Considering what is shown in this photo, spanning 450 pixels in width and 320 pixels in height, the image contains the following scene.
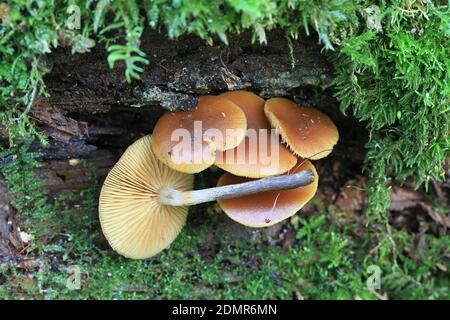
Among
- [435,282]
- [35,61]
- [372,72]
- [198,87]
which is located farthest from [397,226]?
[35,61]

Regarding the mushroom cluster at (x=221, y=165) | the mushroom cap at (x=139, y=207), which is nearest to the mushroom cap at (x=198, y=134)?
the mushroom cluster at (x=221, y=165)

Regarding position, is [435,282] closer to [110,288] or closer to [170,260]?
[170,260]

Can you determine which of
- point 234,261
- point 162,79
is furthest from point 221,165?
point 234,261

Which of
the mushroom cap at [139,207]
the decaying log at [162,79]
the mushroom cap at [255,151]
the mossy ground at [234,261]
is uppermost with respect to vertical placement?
the decaying log at [162,79]

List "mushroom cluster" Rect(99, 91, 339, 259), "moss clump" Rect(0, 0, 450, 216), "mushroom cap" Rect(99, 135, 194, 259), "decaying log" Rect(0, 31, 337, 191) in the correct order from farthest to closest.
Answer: "mushroom cap" Rect(99, 135, 194, 259) → "mushroom cluster" Rect(99, 91, 339, 259) → "decaying log" Rect(0, 31, 337, 191) → "moss clump" Rect(0, 0, 450, 216)

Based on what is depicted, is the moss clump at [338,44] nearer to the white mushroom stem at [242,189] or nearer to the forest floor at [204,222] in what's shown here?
the forest floor at [204,222]

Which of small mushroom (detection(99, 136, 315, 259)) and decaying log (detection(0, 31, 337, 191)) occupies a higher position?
decaying log (detection(0, 31, 337, 191))

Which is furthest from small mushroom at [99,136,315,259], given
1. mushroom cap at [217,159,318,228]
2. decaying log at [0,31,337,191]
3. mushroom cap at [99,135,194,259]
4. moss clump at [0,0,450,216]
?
moss clump at [0,0,450,216]

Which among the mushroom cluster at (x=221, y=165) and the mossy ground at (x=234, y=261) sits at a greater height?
the mushroom cluster at (x=221, y=165)

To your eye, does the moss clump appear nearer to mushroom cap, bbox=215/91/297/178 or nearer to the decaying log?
the decaying log
